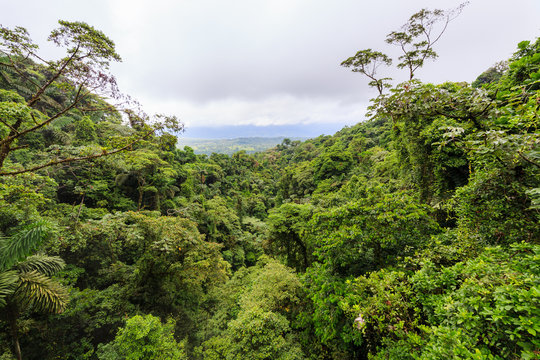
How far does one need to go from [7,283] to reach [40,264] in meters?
1.43

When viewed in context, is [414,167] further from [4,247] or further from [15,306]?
[15,306]

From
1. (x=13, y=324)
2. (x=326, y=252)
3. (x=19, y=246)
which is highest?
(x=19, y=246)

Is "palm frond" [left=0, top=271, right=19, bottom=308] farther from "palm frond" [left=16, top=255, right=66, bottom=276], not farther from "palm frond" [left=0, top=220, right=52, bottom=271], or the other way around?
"palm frond" [left=16, top=255, right=66, bottom=276]

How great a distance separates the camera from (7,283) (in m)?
4.67

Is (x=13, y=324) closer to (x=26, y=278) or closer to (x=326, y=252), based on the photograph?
(x=26, y=278)

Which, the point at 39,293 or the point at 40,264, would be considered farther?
the point at 40,264

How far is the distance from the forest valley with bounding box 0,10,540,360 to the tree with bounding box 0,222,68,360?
40 mm

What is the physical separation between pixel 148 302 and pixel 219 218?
9.02 meters

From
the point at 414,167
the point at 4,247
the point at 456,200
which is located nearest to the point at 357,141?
the point at 414,167

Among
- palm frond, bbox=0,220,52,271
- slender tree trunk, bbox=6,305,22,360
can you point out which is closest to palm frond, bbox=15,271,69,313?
slender tree trunk, bbox=6,305,22,360

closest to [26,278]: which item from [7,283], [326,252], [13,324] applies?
[7,283]

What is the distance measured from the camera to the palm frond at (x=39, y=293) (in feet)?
17.2

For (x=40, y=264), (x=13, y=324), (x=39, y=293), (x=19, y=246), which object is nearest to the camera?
(x=19, y=246)

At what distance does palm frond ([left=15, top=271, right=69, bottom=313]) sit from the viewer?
17.2ft
